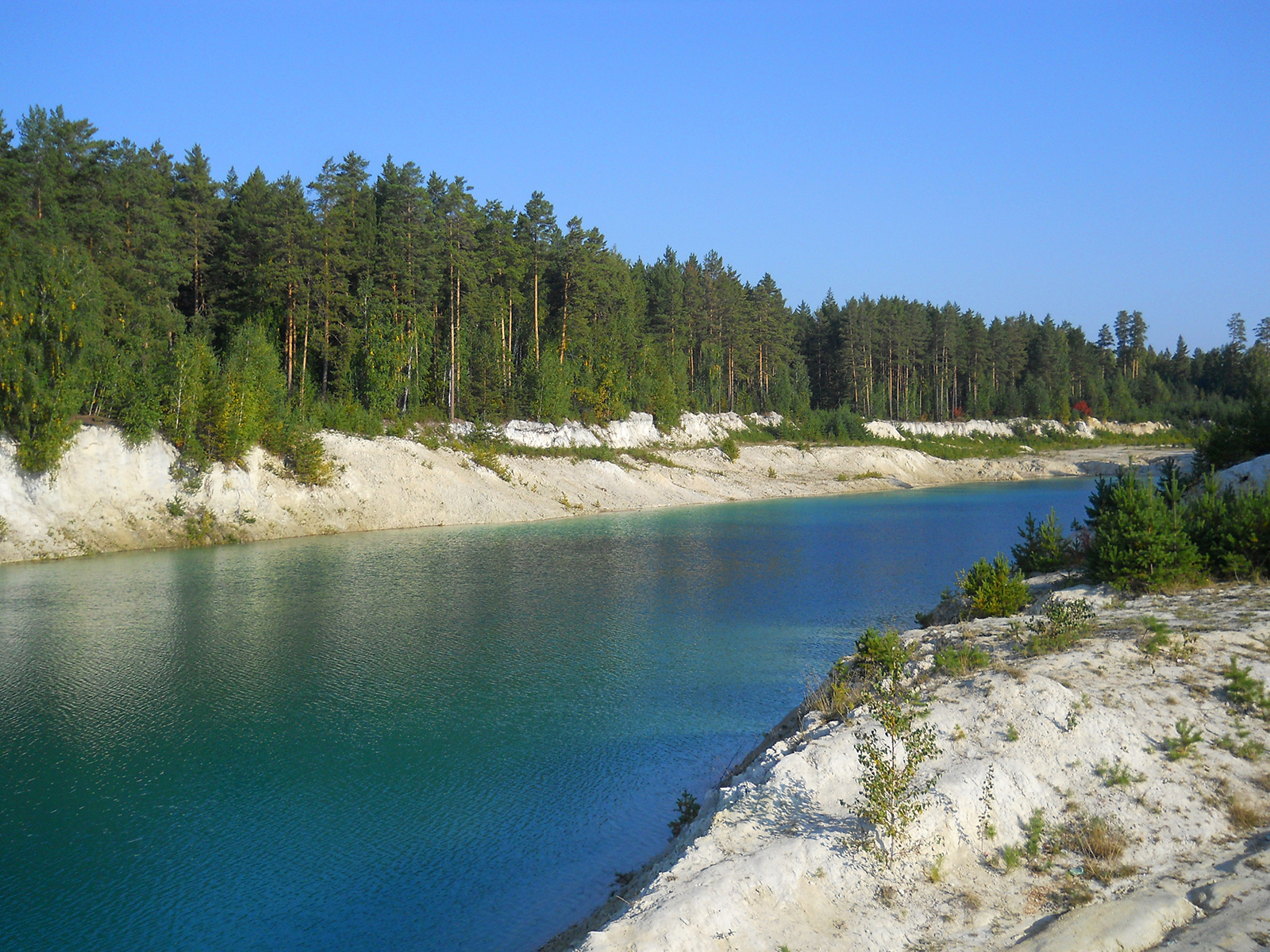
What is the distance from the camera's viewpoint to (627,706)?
13844 millimetres

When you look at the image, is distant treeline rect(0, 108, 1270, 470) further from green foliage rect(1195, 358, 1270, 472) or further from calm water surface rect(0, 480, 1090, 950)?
calm water surface rect(0, 480, 1090, 950)

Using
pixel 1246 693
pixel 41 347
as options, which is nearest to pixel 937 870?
pixel 1246 693

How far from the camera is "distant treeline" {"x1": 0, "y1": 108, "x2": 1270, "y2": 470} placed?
115ft

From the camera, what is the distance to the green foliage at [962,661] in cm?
974

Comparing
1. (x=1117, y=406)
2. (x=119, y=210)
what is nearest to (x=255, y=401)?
(x=119, y=210)

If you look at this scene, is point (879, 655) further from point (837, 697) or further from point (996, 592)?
point (996, 592)

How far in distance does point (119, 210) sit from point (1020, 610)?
48911 mm

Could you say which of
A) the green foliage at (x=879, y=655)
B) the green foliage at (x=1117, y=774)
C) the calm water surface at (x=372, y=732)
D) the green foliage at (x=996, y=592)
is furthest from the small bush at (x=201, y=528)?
the green foliage at (x=1117, y=774)

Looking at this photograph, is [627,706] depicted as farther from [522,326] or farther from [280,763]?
[522,326]

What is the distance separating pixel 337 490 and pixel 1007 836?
133 feet

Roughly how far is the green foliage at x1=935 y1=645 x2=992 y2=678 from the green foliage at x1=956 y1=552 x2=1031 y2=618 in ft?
11.2

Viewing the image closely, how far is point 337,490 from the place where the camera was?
42.5 m

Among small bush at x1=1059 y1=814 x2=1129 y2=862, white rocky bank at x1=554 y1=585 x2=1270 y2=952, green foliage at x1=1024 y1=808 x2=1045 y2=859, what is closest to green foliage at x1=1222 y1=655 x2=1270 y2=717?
white rocky bank at x1=554 y1=585 x2=1270 y2=952

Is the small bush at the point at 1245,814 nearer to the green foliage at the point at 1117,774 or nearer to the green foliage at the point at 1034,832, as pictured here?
the green foliage at the point at 1117,774
